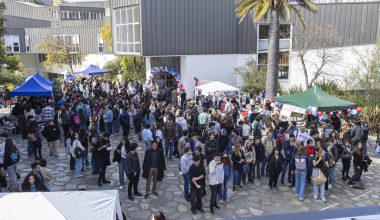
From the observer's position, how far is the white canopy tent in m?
5.33

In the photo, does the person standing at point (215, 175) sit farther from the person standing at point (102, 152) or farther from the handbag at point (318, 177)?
the person standing at point (102, 152)

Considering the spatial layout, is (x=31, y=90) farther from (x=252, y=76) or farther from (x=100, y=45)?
(x=100, y=45)

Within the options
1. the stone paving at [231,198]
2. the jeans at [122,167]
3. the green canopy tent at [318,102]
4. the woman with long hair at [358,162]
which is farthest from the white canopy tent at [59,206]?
the green canopy tent at [318,102]

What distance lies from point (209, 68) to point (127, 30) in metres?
6.29

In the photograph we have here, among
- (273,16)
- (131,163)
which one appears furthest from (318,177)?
(273,16)

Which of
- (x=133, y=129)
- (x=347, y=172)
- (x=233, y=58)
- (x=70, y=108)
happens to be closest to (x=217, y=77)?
(x=233, y=58)

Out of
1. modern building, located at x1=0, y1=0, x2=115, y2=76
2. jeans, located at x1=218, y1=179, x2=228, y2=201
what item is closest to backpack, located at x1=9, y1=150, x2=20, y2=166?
jeans, located at x1=218, y1=179, x2=228, y2=201

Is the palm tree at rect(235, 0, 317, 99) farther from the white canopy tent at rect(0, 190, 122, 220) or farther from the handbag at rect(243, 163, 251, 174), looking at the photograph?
the white canopy tent at rect(0, 190, 122, 220)

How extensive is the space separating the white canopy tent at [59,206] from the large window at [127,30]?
17.8 m

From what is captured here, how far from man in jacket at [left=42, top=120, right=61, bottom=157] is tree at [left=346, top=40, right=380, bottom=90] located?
1749 cm

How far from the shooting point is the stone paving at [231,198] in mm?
8727

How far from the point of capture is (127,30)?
78.8ft

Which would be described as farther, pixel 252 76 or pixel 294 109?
pixel 252 76

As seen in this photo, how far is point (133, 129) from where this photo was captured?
16.0 metres
